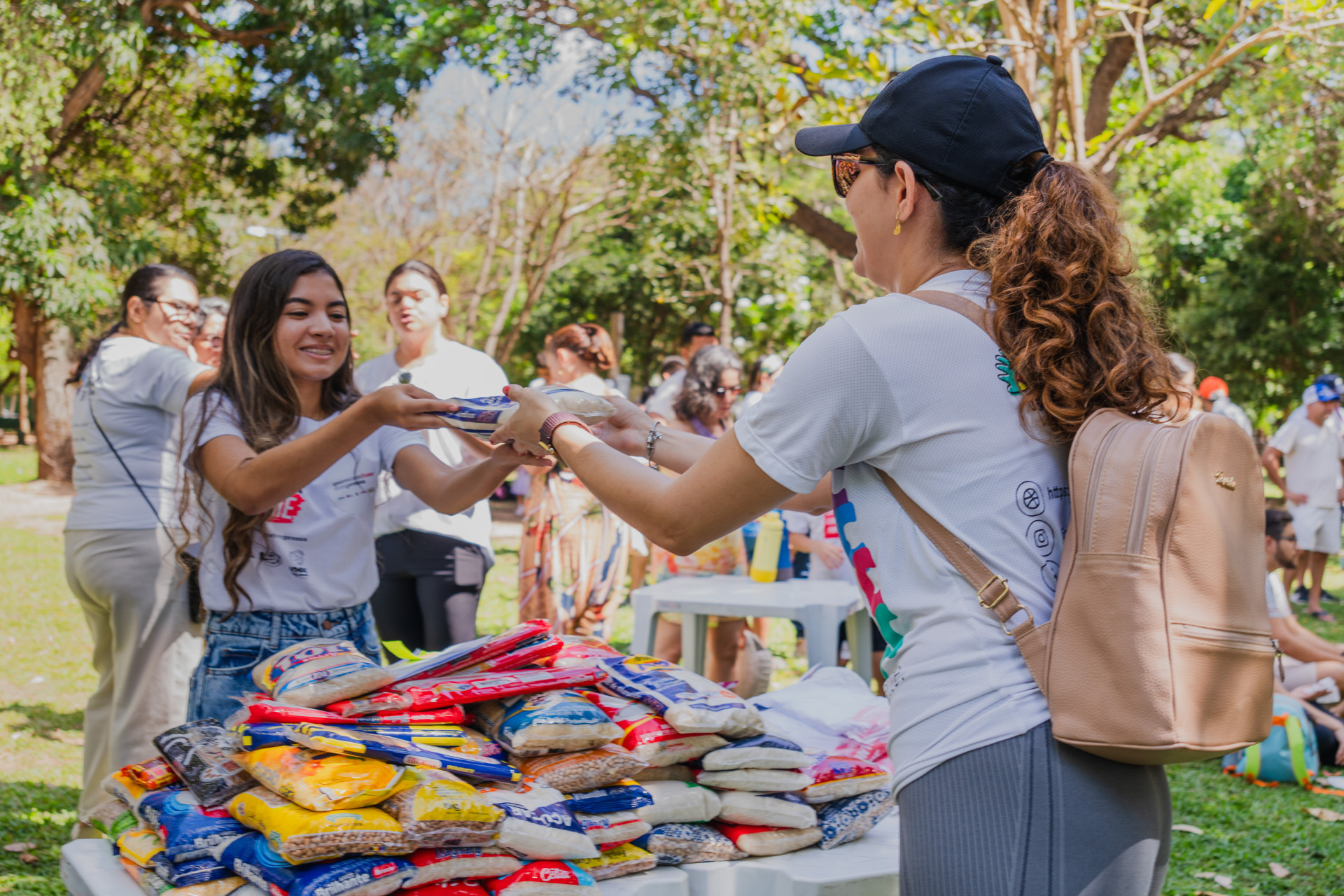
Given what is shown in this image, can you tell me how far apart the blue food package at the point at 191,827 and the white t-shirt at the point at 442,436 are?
5.91 ft

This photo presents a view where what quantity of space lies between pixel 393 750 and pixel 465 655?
0.36 meters

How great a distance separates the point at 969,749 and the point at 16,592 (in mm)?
9219

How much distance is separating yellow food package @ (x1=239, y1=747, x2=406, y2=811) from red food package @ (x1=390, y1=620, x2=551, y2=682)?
0.29m

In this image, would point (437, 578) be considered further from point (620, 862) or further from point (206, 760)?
point (620, 862)

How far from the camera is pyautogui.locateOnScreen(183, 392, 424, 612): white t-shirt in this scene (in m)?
2.29

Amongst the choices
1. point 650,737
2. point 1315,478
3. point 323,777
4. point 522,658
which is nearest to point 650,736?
point 650,737

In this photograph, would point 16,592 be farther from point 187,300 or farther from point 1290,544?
point 1290,544

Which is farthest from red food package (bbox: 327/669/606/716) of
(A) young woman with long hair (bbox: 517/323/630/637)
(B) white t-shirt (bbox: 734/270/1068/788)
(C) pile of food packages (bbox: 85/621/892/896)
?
(A) young woman with long hair (bbox: 517/323/630/637)

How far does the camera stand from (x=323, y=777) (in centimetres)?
167

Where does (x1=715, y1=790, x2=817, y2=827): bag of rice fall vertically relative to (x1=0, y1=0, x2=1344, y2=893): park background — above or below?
below

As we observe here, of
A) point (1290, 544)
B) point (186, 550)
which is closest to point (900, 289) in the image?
point (186, 550)

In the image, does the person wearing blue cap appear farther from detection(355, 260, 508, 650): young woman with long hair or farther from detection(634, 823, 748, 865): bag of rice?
detection(634, 823, 748, 865): bag of rice

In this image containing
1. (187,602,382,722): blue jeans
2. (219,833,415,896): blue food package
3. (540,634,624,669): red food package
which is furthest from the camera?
(187,602,382,722): blue jeans

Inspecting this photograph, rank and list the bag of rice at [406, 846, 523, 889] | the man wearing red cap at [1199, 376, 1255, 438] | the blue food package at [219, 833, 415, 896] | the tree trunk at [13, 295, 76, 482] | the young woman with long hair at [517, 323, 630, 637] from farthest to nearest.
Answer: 1. the tree trunk at [13, 295, 76, 482]
2. the man wearing red cap at [1199, 376, 1255, 438]
3. the young woman with long hair at [517, 323, 630, 637]
4. the bag of rice at [406, 846, 523, 889]
5. the blue food package at [219, 833, 415, 896]
